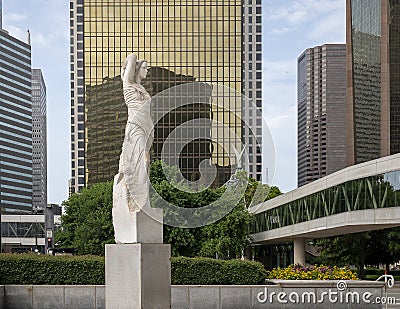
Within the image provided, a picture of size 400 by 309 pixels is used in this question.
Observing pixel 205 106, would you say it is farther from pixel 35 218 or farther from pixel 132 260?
pixel 132 260

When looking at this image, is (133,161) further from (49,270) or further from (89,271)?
(49,270)

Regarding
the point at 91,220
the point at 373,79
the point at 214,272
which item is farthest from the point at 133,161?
the point at 373,79

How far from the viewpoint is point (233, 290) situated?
2533 centimetres

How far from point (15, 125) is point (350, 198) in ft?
513

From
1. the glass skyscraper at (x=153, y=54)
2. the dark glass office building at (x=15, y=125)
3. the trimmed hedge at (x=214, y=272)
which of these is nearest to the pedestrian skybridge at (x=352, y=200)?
the trimmed hedge at (x=214, y=272)

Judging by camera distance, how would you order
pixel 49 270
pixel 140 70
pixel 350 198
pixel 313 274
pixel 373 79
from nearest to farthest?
pixel 140 70 → pixel 49 270 → pixel 313 274 → pixel 350 198 → pixel 373 79

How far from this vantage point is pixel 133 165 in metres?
14.7

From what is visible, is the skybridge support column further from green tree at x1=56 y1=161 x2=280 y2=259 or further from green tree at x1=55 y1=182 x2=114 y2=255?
green tree at x1=55 y1=182 x2=114 y2=255

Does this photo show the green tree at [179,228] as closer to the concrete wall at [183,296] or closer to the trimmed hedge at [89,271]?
the trimmed hedge at [89,271]

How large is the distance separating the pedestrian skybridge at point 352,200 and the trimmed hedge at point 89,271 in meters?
8.87

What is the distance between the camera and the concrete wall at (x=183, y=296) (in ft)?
81.8

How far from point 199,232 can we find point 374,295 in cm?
2185

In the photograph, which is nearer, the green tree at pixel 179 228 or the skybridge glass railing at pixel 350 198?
the skybridge glass railing at pixel 350 198

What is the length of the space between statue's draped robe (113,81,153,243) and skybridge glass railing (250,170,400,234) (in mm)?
19536
